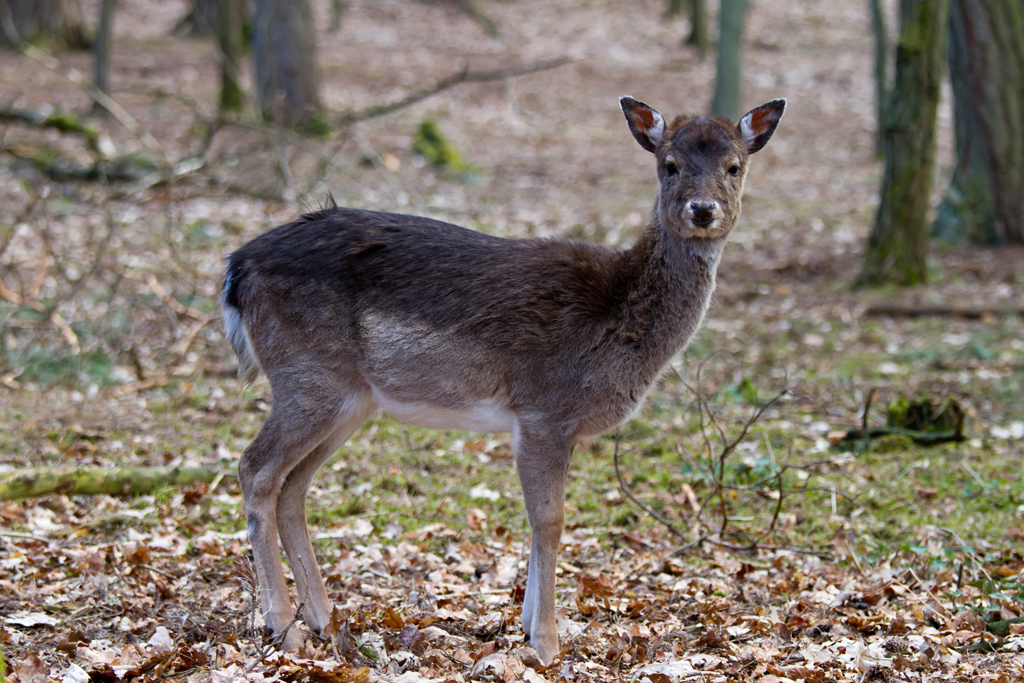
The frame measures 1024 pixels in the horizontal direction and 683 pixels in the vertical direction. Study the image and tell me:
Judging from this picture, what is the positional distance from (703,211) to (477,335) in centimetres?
119

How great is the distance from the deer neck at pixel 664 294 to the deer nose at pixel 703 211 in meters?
0.23

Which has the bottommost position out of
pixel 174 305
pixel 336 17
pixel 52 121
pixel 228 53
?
pixel 174 305

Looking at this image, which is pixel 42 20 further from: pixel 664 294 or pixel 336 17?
pixel 664 294

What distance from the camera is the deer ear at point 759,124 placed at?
16.2 feet

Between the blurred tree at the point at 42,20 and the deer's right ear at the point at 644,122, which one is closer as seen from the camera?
the deer's right ear at the point at 644,122

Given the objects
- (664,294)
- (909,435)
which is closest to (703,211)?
(664,294)

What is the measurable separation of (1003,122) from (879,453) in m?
6.82

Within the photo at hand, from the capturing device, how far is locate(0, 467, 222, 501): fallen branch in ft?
18.0

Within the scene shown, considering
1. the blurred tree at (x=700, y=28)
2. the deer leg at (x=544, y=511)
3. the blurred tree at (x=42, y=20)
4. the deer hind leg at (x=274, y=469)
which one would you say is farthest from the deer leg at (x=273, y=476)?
the blurred tree at (x=700, y=28)

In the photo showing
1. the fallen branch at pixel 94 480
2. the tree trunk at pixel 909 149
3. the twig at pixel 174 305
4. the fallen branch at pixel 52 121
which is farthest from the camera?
the fallen branch at pixel 52 121

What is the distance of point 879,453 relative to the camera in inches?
281

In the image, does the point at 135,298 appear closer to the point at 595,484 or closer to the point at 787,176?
the point at 595,484

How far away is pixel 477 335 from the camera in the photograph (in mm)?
4691

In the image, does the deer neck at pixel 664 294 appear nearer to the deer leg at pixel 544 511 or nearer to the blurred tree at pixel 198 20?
the deer leg at pixel 544 511
